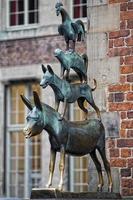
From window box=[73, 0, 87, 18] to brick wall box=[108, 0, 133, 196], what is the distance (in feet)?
30.4

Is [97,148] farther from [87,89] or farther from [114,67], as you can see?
[114,67]

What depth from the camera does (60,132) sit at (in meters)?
6.82

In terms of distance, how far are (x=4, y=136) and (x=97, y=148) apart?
11095 mm

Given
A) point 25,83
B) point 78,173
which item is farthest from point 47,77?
point 25,83

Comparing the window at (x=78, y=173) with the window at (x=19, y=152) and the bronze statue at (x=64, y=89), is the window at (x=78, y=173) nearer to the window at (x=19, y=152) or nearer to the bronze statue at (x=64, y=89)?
the window at (x=19, y=152)

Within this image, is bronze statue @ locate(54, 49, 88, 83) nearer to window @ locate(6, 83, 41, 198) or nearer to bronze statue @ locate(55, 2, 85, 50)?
bronze statue @ locate(55, 2, 85, 50)

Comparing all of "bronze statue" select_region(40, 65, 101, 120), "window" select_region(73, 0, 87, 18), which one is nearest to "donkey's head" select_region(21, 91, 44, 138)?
"bronze statue" select_region(40, 65, 101, 120)

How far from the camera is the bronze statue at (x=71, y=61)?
7.21 m

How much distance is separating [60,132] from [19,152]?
11556 mm

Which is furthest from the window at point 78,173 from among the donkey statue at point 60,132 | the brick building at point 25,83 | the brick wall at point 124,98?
A: the donkey statue at point 60,132

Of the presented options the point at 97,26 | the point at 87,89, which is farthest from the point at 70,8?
the point at 87,89

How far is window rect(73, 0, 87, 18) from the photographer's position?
17906 mm

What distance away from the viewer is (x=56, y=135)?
6.79m

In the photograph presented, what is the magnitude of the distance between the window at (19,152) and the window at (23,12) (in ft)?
5.13
